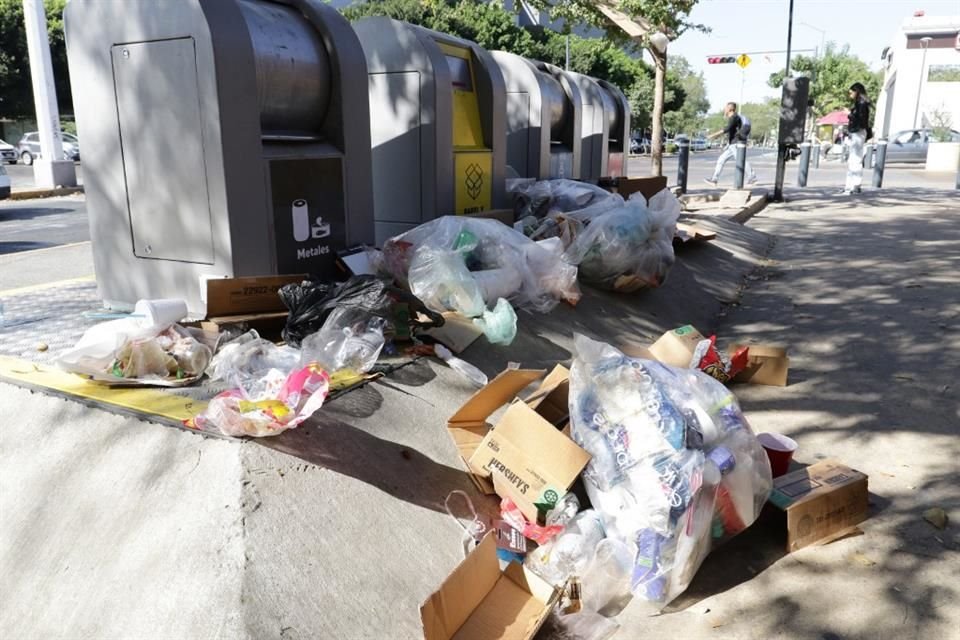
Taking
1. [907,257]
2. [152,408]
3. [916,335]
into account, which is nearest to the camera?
[152,408]

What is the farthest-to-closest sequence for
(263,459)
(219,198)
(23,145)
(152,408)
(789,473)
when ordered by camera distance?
(23,145), (219,198), (789,473), (152,408), (263,459)

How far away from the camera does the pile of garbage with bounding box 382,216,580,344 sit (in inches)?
141

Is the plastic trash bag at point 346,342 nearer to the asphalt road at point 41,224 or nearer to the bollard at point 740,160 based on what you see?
the asphalt road at point 41,224

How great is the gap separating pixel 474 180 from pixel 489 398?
9.99 feet

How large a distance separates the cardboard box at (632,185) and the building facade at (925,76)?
121ft

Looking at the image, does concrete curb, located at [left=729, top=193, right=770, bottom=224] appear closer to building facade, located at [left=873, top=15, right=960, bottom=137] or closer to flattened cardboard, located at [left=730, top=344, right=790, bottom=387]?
flattened cardboard, located at [left=730, top=344, right=790, bottom=387]

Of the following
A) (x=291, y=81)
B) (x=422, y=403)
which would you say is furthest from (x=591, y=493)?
(x=291, y=81)

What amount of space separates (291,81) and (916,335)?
4218mm

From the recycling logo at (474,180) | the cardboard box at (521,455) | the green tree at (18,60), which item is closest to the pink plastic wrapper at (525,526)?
the cardboard box at (521,455)

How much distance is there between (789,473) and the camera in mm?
2871

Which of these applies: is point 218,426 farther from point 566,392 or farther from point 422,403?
point 566,392

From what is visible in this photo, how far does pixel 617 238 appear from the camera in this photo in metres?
5.00

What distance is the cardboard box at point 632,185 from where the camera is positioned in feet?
24.8

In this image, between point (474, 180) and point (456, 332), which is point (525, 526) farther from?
point (474, 180)
